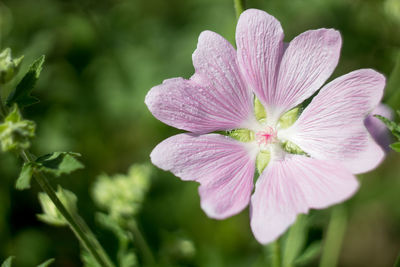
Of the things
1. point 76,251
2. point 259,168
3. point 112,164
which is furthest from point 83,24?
point 259,168

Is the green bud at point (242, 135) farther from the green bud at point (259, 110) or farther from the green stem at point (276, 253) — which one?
the green stem at point (276, 253)

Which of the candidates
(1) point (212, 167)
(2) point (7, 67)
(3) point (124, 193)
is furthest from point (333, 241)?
(2) point (7, 67)

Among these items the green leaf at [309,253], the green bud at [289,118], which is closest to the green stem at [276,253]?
the green leaf at [309,253]

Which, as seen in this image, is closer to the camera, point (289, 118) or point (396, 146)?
point (396, 146)

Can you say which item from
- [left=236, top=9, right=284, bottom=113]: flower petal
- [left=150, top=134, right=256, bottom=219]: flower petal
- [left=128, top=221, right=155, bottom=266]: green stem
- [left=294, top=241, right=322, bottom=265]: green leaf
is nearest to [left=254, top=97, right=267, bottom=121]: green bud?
[left=236, top=9, right=284, bottom=113]: flower petal

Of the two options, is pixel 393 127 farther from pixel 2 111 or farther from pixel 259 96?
pixel 2 111

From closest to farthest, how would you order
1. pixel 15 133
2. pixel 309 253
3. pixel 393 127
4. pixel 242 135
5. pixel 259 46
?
1. pixel 15 133
2. pixel 393 127
3. pixel 259 46
4. pixel 242 135
5. pixel 309 253

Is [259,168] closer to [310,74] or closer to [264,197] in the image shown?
[264,197]
